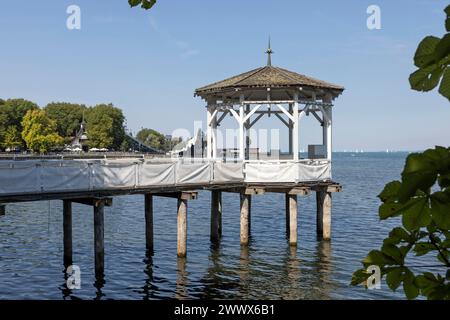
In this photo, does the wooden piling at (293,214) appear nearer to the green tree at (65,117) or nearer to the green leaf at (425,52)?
the green leaf at (425,52)

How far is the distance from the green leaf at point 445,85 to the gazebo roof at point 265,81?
2253cm

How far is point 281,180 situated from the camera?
2458 centimetres

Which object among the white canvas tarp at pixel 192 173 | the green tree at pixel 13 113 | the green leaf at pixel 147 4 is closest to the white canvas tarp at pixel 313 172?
the white canvas tarp at pixel 192 173

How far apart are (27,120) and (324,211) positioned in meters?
95.2

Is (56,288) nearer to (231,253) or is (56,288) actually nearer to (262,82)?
(231,253)

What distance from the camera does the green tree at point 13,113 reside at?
11144 centimetres

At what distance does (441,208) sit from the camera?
178 cm

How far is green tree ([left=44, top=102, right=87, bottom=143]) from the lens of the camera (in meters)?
137

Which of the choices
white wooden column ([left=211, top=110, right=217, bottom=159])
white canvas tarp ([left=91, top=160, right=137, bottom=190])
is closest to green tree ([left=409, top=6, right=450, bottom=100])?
white canvas tarp ([left=91, top=160, right=137, bottom=190])

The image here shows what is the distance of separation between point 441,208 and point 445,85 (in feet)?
1.37

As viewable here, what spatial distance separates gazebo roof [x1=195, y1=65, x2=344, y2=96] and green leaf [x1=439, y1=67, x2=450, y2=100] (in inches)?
887
